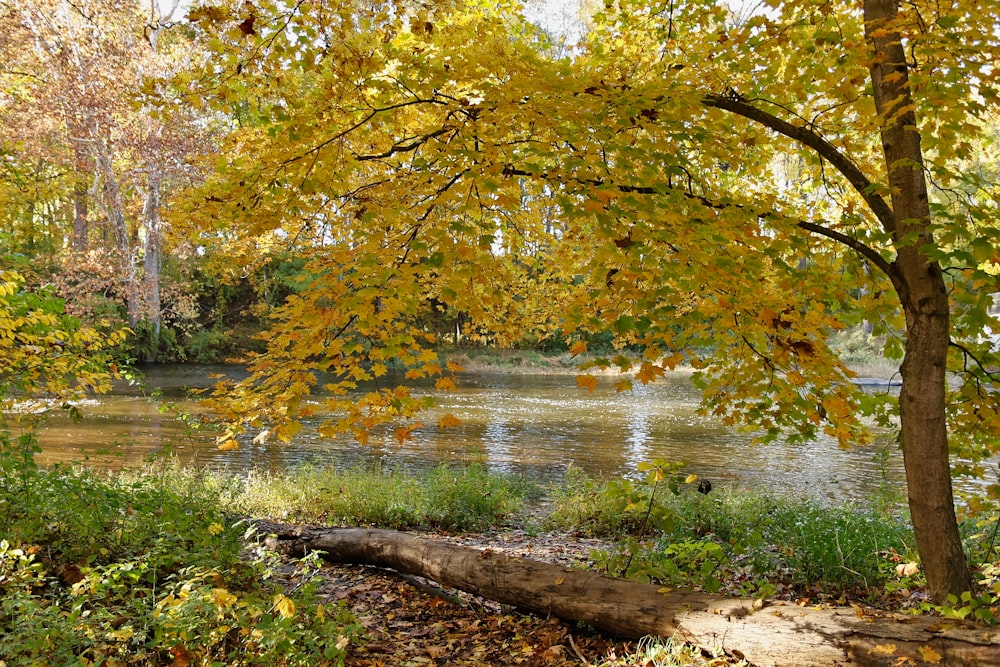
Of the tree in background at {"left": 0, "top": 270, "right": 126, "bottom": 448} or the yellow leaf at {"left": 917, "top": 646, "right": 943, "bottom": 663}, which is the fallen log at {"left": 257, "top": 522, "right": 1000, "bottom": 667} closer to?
the yellow leaf at {"left": 917, "top": 646, "right": 943, "bottom": 663}

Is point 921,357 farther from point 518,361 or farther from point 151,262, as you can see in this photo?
point 518,361

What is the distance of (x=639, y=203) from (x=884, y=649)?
6.99 feet

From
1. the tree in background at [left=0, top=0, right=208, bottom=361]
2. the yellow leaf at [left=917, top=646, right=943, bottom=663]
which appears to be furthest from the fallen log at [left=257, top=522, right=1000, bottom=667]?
the tree in background at [left=0, top=0, right=208, bottom=361]

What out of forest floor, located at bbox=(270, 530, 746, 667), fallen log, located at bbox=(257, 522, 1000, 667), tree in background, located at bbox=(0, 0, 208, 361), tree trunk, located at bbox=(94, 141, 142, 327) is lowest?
forest floor, located at bbox=(270, 530, 746, 667)

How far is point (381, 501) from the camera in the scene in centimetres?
684

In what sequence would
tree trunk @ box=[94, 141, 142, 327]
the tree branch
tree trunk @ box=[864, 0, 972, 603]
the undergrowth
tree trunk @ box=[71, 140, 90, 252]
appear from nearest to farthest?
tree trunk @ box=[864, 0, 972, 603], the tree branch, the undergrowth, tree trunk @ box=[94, 141, 142, 327], tree trunk @ box=[71, 140, 90, 252]

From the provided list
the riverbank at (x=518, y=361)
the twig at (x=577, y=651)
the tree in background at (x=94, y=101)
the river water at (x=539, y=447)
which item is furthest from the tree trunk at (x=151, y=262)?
the twig at (x=577, y=651)

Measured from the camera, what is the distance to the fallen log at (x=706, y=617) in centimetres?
254

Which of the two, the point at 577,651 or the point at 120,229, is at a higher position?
the point at 120,229

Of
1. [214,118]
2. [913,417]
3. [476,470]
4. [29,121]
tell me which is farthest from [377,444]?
[214,118]

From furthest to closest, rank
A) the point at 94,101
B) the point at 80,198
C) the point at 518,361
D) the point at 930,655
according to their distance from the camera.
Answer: the point at 518,361, the point at 80,198, the point at 94,101, the point at 930,655

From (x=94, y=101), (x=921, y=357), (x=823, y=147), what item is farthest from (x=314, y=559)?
(x=94, y=101)

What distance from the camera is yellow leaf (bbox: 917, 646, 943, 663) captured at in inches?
96.2

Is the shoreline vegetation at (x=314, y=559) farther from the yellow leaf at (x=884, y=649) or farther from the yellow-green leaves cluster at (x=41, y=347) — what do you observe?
the yellow-green leaves cluster at (x=41, y=347)
